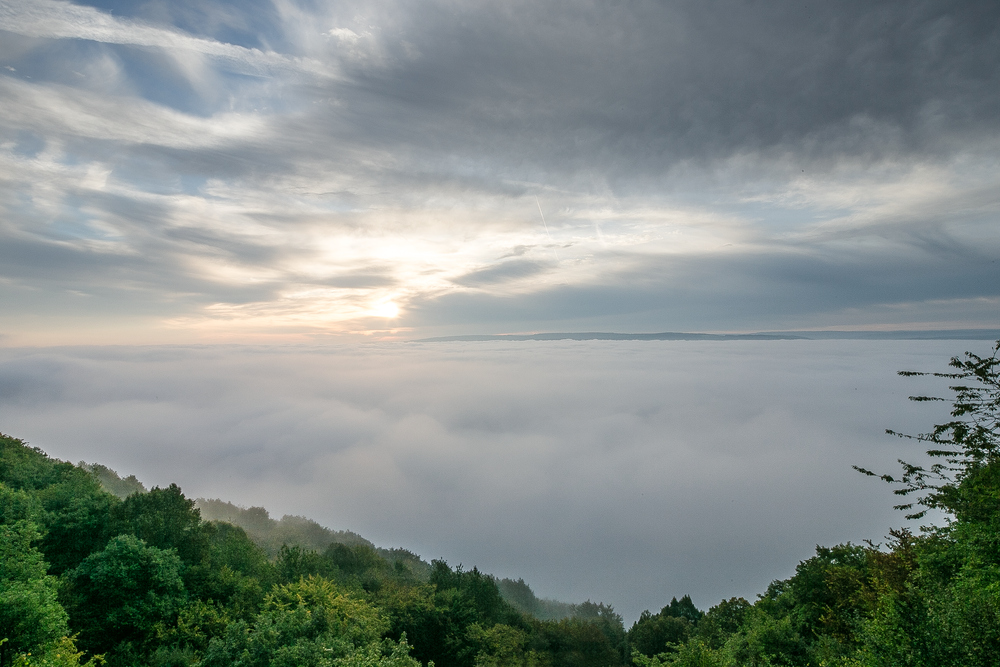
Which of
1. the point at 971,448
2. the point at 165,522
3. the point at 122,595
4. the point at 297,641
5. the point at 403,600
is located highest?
the point at 971,448

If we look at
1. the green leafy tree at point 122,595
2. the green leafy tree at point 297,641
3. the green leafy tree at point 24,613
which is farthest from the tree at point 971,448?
the green leafy tree at point 122,595

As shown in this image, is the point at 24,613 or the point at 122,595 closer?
the point at 24,613

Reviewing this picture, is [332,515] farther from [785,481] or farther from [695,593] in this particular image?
[785,481]

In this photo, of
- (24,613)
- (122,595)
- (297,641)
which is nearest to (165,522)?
(122,595)

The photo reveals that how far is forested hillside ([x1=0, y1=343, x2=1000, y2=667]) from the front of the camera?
51.8 ft

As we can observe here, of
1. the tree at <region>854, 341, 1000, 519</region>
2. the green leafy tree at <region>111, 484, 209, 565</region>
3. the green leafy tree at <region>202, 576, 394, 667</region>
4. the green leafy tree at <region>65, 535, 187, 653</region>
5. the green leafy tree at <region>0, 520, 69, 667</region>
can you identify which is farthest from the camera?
the green leafy tree at <region>111, 484, 209, 565</region>

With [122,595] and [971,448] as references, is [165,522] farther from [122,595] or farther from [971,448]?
[971,448]

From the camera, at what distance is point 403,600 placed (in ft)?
103

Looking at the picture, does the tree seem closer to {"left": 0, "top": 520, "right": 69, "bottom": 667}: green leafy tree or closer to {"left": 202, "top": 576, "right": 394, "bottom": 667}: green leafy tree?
{"left": 202, "top": 576, "right": 394, "bottom": 667}: green leafy tree

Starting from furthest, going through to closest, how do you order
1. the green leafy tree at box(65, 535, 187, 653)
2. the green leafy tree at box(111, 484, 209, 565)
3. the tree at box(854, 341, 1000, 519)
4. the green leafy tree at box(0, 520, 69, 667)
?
the green leafy tree at box(111, 484, 209, 565)
the green leafy tree at box(65, 535, 187, 653)
the tree at box(854, 341, 1000, 519)
the green leafy tree at box(0, 520, 69, 667)

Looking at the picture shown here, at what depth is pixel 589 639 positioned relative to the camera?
1469 inches

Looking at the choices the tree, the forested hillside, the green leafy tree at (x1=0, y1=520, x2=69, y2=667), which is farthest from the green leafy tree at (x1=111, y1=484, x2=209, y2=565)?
Result: the tree

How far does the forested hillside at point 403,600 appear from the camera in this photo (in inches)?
622

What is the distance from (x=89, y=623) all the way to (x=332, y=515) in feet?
553
